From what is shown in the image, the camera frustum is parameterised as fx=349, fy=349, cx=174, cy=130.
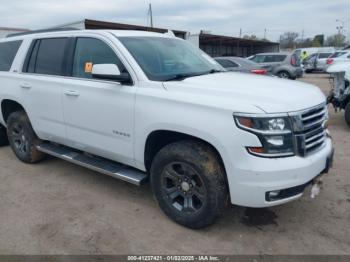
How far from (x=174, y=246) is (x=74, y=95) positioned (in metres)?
2.16

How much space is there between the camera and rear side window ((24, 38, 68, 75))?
15.0 ft

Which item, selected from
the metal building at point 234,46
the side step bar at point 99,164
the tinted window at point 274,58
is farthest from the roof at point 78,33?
the metal building at point 234,46

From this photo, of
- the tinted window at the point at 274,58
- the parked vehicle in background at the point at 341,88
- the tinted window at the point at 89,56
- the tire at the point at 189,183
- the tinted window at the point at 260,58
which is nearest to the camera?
the tire at the point at 189,183

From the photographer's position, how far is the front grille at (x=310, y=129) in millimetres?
3014

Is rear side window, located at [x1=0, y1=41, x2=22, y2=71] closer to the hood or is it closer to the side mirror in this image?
the side mirror

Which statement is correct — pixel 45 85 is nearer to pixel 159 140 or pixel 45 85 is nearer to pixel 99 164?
pixel 99 164

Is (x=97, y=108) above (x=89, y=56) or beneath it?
beneath

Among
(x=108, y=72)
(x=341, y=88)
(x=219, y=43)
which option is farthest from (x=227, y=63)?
(x=219, y=43)

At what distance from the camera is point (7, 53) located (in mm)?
5559

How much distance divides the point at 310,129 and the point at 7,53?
15.5ft

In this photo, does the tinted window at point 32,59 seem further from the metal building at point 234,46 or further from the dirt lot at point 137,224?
the metal building at point 234,46

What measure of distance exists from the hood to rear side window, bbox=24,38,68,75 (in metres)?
1.85

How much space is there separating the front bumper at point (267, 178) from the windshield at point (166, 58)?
1.31 metres

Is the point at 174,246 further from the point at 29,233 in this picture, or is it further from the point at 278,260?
the point at 29,233
